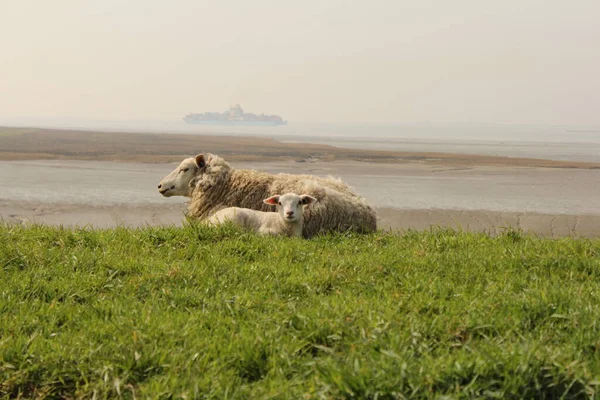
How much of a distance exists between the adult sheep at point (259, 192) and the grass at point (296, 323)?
2416 millimetres

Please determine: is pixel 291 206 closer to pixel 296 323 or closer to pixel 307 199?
pixel 307 199

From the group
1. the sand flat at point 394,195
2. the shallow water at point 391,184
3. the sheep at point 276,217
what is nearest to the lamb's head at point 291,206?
the sheep at point 276,217

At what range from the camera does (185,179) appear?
1062 cm

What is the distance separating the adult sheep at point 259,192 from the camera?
31.0 feet

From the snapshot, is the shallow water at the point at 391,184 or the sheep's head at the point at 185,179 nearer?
the sheep's head at the point at 185,179

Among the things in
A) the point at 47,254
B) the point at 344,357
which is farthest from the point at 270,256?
the point at 344,357

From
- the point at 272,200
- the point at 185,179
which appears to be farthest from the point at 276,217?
the point at 185,179

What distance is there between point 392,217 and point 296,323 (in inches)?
516

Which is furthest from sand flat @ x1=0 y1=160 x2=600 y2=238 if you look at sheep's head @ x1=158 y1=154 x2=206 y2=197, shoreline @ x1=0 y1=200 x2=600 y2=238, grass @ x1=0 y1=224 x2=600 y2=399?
grass @ x1=0 y1=224 x2=600 y2=399

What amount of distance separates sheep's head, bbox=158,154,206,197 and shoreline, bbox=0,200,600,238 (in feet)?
15.6

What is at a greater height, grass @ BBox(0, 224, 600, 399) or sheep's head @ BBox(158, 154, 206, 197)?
sheep's head @ BBox(158, 154, 206, 197)

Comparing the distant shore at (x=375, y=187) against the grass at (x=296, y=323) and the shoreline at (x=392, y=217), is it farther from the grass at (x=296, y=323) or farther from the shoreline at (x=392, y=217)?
the grass at (x=296, y=323)

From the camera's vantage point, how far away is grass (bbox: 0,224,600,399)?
3.35 meters

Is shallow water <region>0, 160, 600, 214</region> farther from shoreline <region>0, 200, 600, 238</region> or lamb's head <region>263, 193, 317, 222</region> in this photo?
lamb's head <region>263, 193, 317, 222</region>
